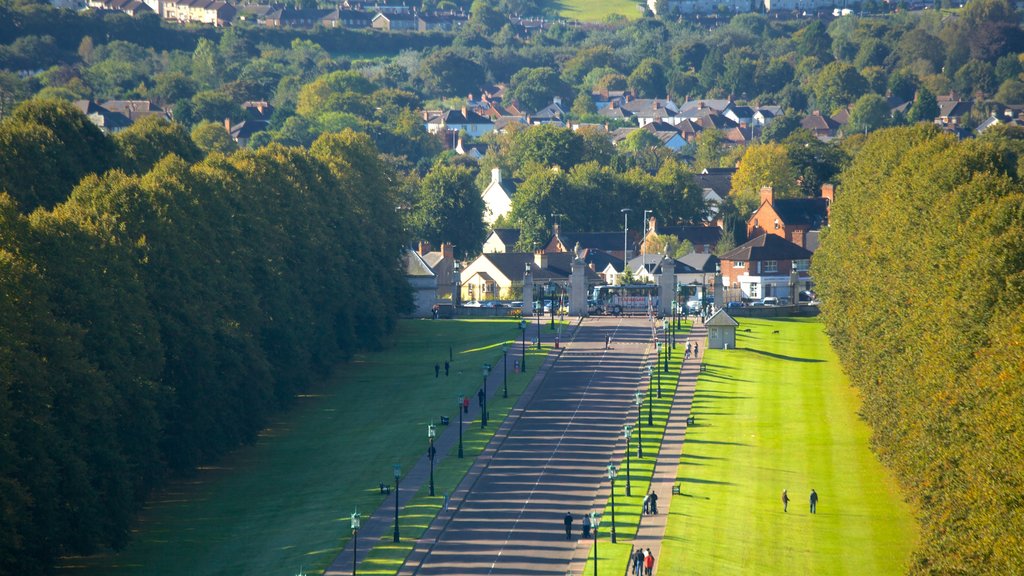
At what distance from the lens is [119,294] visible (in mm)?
80250

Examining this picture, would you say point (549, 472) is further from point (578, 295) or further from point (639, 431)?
point (578, 295)

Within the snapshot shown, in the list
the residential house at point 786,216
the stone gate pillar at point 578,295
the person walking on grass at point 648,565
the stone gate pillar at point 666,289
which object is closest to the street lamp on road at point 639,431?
the person walking on grass at point 648,565

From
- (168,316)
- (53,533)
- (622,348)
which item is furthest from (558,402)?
(53,533)

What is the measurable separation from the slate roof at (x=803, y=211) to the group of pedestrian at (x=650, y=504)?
97.5m

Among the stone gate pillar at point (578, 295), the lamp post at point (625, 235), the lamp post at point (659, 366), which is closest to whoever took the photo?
the lamp post at point (659, 366)

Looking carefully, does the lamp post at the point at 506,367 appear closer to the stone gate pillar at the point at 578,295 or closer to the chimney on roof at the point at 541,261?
the stone gate pillar at the point at 578,295

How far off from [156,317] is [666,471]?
2319 cm

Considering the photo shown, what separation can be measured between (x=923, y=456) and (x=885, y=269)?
25.6m

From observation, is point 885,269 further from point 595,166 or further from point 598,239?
point 595,166

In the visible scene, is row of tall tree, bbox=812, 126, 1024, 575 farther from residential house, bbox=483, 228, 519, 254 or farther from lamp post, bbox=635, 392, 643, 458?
residential house, bbox=483, 228, 519, 254

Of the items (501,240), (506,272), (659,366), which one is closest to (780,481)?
Result: (659,366)

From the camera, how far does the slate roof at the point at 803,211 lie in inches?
6826

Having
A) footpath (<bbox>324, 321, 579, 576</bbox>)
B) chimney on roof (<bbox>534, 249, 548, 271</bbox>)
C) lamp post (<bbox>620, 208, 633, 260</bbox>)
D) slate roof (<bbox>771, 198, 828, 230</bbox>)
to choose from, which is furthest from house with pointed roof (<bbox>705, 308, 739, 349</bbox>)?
slate roof (<bbox>771, 198, 828, 230</bbox>)

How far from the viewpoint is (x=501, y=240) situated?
7067 inches
